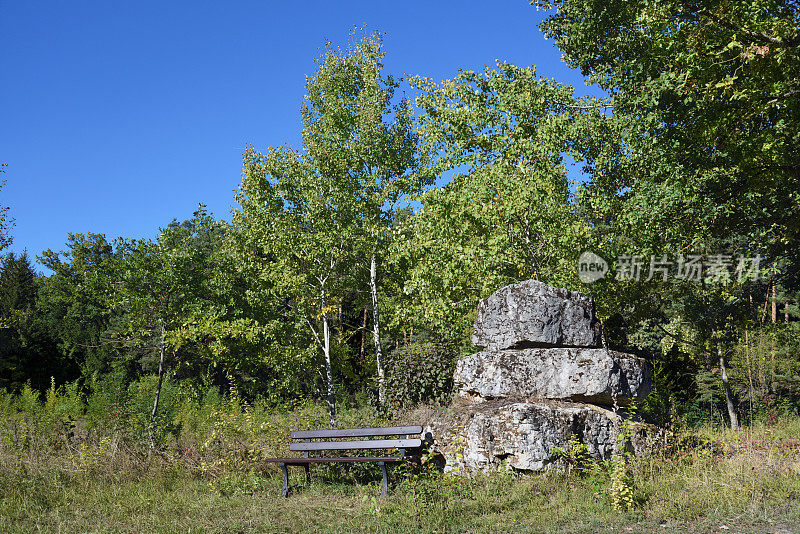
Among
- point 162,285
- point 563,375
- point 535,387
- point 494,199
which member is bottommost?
point 535,387

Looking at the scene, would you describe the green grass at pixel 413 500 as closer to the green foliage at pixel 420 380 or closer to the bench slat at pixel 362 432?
the bench slat at pixel 362 432

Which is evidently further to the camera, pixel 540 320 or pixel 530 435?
pixel 540 320

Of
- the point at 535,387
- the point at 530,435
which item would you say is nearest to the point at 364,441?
the point at 530,435

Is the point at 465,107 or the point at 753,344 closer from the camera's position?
the point at 465,107

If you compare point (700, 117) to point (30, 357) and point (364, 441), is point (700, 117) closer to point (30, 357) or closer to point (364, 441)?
point (364, 441)

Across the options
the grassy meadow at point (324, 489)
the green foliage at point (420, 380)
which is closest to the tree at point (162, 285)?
the grassy meadow at point (324, 489)

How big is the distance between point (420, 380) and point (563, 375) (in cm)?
278

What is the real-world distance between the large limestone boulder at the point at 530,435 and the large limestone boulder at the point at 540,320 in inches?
39.1

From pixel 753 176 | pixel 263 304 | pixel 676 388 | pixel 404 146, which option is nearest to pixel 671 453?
pixel 753 176

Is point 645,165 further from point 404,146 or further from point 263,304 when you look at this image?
point 263,304

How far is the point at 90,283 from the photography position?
367 inches

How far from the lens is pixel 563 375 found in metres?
7.68

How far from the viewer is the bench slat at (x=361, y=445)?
23.1 feet

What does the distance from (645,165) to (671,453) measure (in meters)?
6.56
